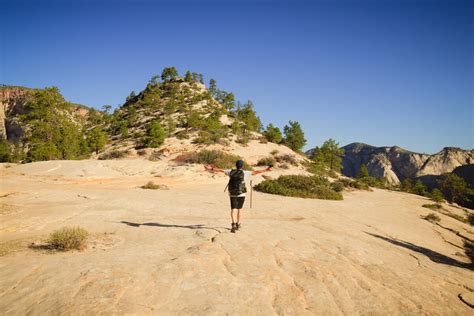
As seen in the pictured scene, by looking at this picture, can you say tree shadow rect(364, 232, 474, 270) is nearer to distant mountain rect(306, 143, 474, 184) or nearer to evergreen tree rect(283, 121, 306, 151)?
evergreen tree rect(283, 121, 306, 151)

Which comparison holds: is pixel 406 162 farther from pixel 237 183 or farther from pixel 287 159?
Answer: pixel 237 183

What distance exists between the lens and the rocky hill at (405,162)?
113 m

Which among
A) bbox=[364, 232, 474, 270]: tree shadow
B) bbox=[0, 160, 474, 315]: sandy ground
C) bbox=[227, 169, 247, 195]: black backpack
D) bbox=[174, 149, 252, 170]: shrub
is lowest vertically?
bbox=[364, 232, 474, 270]: tree shadow

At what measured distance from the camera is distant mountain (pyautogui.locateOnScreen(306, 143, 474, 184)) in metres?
112

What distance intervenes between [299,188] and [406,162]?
135 metres

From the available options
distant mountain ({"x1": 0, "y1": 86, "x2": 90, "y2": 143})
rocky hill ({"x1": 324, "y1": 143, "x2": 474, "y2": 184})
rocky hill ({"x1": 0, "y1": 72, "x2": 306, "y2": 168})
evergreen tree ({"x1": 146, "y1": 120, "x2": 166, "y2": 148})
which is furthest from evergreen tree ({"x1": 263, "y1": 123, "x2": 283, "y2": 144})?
distant mountain ({"x1": 0, "y1": 86, "x2": 90, "y2": 143})

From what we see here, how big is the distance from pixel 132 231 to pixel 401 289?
676 cm

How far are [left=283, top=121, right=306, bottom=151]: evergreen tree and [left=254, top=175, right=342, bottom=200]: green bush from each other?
3458 cm

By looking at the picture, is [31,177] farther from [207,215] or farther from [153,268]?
[153,268]

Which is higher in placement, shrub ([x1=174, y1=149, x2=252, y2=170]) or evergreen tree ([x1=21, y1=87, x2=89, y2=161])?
evergreen tree ([x1=21, y1=87, x2=89, y2=161])

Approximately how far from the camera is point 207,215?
1027cm

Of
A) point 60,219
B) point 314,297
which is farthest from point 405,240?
point 60,219


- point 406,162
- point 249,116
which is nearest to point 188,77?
point 249,116

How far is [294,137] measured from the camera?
54062 millimetres
